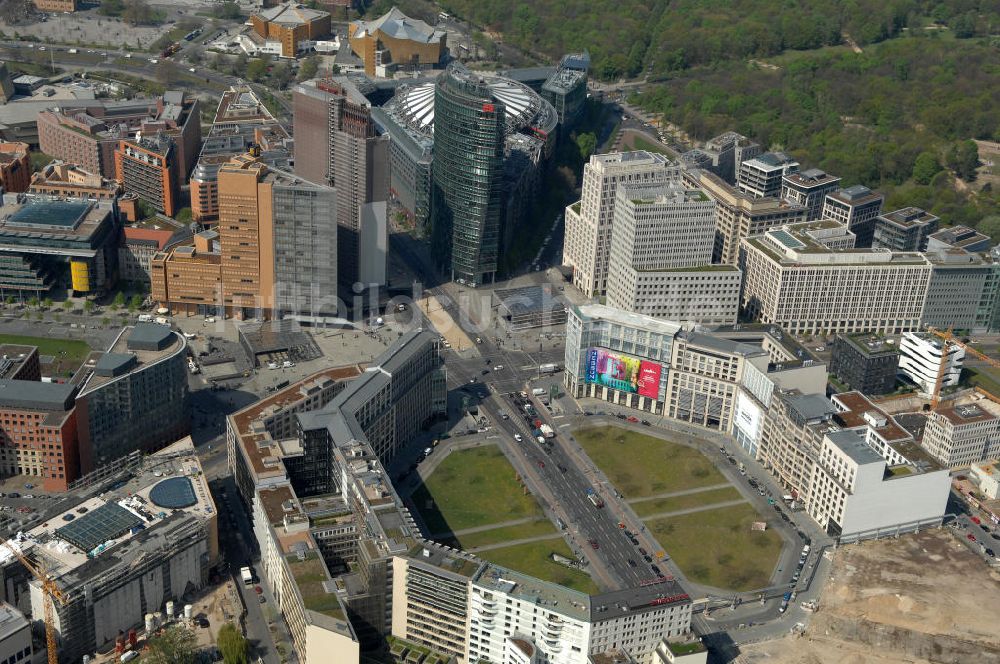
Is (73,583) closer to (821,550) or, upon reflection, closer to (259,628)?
(259,628)

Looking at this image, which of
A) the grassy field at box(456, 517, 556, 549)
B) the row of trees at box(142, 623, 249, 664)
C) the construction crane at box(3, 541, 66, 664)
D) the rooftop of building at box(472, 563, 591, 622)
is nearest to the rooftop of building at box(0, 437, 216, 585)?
the construction crane at box(3, 541, 66, 664)

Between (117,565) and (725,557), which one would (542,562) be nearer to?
(725,557)

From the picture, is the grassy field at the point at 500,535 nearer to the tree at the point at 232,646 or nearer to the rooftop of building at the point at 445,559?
the rooftop of building at the point at 445,559

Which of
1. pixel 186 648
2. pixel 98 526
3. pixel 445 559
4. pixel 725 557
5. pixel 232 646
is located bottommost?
pixel 186 648

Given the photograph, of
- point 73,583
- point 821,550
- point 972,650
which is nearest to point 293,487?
point 73,583

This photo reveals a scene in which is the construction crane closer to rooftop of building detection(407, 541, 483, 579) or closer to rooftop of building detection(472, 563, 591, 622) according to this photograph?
rooftop of building detection(407, 541, 483, 579)

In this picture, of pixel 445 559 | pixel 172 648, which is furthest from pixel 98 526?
pixel 445 559

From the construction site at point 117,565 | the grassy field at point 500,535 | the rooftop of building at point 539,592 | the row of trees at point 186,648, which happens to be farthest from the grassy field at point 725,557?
the construction site at point 117,565

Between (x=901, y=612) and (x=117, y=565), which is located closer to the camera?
(x=117, y=565)
